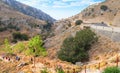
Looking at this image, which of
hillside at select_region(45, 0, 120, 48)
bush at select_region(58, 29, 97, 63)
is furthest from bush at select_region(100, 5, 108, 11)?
bush at select_region(58, 29, 97, 63)

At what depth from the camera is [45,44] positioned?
3265 inches

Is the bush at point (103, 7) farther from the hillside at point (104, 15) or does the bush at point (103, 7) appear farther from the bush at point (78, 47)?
the bush at point (78, 47)

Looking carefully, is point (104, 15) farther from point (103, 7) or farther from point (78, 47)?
point (78, 47)

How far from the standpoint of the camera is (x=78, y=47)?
61.9 meters

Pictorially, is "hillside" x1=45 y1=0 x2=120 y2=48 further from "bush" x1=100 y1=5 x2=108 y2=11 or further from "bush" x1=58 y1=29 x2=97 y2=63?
"bush" x1=58 y1=29 x2=97 y2=63

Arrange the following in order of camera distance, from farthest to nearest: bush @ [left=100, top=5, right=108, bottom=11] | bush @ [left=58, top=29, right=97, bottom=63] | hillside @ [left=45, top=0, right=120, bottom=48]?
bush @ [left=100, top=5, right=108, bottom=11], hillside @ [left=45, top=0, right=120, bottom=48], bush @ [left=58, top=29, right=97, bottom=63]

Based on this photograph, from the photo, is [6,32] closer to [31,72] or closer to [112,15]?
[112,15]

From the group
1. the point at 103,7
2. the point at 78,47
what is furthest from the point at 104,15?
the point at 78,47

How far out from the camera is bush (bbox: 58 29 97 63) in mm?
60156

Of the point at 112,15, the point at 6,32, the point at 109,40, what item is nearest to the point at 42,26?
the point at 6,32

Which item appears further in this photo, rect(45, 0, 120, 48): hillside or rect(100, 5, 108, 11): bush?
rect(100, 5, 108, 11): bush

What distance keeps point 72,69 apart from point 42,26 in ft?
507

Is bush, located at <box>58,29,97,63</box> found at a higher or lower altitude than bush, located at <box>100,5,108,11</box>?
lower

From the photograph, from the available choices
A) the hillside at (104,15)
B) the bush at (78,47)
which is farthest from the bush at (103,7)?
the bush at (78,47)
